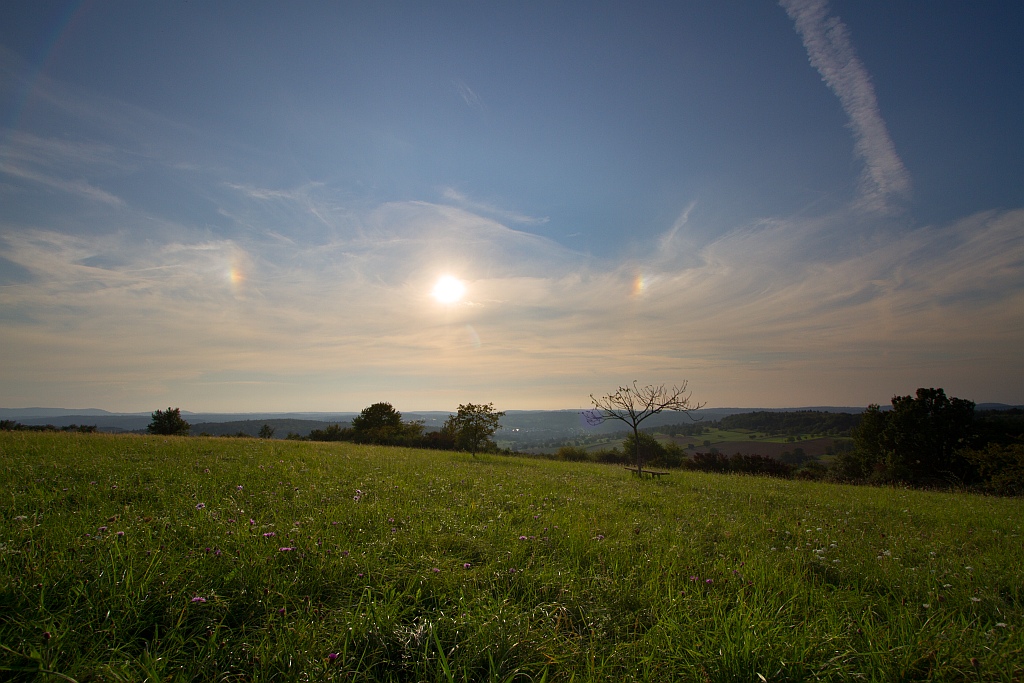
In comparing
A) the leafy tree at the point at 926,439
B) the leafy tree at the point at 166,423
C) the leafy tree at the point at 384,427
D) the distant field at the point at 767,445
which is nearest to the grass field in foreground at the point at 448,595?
the leafy tree at the point at 384,427

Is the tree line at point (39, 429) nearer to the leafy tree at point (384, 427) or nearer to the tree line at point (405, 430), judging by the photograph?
the tree line at point (405, 430)

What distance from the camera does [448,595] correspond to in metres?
3.79

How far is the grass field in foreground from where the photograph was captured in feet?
8.90

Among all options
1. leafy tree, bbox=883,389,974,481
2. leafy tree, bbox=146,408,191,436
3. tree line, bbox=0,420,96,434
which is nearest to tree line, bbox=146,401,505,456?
leafy tree, bbox=146,408,191,436

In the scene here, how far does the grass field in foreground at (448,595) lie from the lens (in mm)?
2713

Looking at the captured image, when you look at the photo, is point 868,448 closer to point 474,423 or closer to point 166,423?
point 474,423

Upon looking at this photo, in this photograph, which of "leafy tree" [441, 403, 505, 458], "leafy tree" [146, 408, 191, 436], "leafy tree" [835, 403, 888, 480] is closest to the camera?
"leafy tree" [441, 403, 505, 458]

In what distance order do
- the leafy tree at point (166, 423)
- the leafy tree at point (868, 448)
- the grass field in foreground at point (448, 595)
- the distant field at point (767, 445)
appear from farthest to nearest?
the distant field at point (767, 445) → the leafy tree at point (166, 423) → the leafy tree at point (868, 448) → the grass field in foreground at point (448, 595)

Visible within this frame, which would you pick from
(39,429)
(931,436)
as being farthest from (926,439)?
(39,429)

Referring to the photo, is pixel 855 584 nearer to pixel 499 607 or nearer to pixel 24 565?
pixel 499 607

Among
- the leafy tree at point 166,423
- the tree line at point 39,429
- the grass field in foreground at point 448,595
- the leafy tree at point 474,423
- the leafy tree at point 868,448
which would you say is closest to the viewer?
the grass field in foreground at point 448,595

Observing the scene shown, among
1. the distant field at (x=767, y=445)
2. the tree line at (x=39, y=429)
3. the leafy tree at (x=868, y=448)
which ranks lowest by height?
the distant field at (x=767, y=445)

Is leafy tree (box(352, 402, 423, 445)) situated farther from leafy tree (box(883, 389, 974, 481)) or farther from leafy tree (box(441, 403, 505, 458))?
leafy tree (box(883, 389, 974, 481))

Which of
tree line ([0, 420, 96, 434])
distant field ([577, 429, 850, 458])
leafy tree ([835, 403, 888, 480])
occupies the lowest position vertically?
distant field ([577, 429, 850, 458])
